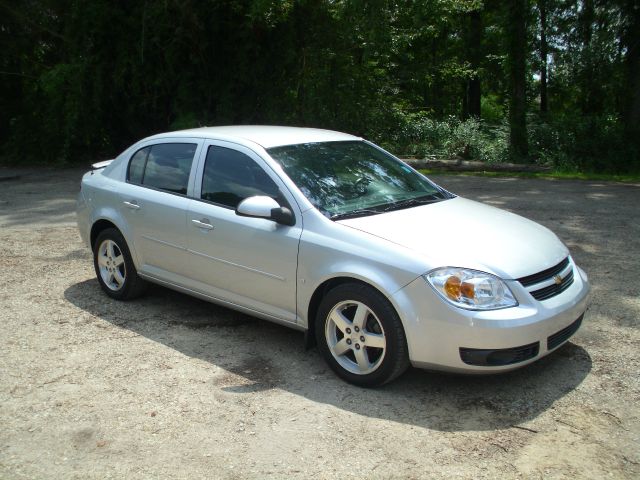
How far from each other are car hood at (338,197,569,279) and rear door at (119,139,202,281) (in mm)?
1632

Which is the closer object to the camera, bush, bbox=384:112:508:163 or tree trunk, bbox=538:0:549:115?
bush, bbox=384:112:508:163

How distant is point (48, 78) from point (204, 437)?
16.3 meters

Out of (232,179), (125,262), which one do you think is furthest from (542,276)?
(125,262)

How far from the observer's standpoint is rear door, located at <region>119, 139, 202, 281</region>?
5.74 metres

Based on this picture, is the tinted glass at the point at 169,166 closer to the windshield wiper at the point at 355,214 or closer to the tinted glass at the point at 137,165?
the tinted glass at the point at 137,165

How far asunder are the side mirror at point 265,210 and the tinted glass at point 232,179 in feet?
0.78

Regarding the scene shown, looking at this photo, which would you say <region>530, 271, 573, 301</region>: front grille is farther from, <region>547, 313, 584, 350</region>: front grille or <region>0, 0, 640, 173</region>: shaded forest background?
A: <region>0, 0, 640, 173</region>: shaded forest background

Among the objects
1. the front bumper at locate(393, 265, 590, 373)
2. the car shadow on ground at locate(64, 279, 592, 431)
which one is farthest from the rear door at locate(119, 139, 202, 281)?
the front bumper at locate(393, 265, 590, 373)

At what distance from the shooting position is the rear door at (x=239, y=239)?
4.92m

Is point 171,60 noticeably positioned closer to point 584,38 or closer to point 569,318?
point 584,38

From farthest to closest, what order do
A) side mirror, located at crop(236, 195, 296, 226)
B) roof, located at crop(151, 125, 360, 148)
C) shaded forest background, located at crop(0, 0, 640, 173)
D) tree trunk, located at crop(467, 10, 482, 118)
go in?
tree trunk, located at crop(467, 10, 482, 118), shaded forest background, located at crop(0, 0, 640, 173), roof, located at crop(151, 125, 360, 148), side mirror, located at crop(236, 195, 296, 226)

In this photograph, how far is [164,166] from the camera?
20.0ft

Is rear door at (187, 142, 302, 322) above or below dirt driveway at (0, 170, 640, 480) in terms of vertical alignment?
above

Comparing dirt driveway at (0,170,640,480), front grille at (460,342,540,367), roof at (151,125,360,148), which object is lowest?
dirt driveway at (0,170,640,480)
